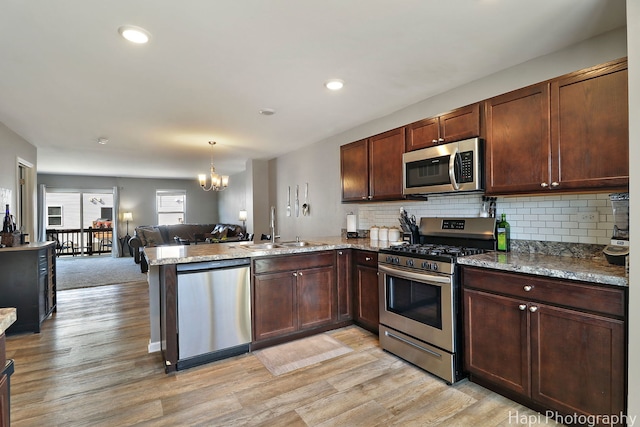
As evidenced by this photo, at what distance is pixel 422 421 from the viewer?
193 cm

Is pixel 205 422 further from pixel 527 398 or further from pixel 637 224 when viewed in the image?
pixel 637 224

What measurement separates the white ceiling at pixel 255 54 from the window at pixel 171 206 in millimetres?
6734

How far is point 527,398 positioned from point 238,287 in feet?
7.14

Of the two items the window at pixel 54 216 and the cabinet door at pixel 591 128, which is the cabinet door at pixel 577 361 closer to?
the cabinet door at pixel 591 128

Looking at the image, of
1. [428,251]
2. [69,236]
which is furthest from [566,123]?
[69,236]

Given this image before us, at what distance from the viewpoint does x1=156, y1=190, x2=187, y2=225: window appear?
35.5 feet

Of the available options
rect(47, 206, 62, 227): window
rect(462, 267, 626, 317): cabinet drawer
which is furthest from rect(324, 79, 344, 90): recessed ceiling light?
rect(47, 206, 62, 227): window

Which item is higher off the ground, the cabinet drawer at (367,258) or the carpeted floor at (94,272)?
the cabinet drawer at (367,258)

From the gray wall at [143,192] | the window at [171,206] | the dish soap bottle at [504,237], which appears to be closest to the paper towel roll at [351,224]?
the dish soap bottle at [504,237]

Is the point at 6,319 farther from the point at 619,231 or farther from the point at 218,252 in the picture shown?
the point at 619,231

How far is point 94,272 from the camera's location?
697 centimetres

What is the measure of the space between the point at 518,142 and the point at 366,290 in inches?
73.2

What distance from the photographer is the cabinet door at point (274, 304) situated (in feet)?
9.61

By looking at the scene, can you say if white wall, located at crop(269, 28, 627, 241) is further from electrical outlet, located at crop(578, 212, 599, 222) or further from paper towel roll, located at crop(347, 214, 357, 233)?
paper towel roll, located at crop(347, 214, 357, 233)
